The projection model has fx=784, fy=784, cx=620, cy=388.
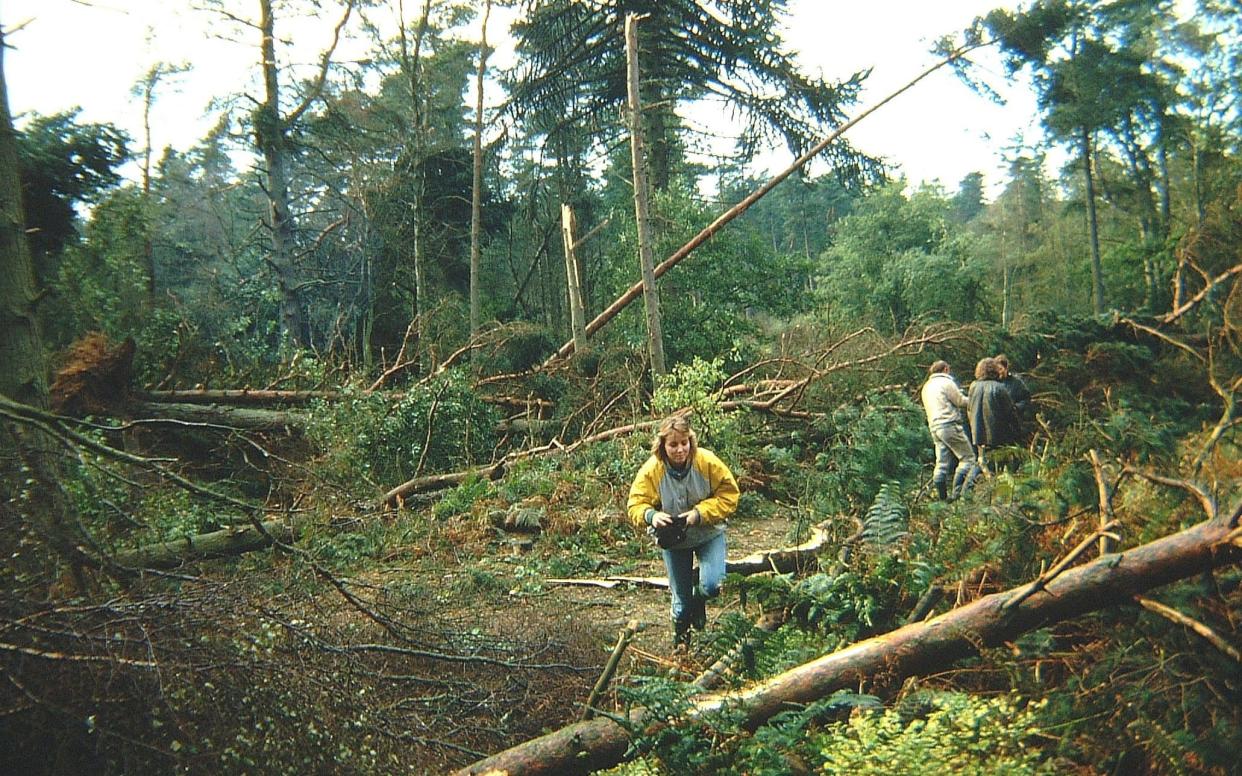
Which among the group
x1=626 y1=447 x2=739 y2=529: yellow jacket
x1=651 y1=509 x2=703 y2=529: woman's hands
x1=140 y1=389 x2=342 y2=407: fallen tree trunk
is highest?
x1=140 y1=389 x2=342 y2=407: fallen tree trunk

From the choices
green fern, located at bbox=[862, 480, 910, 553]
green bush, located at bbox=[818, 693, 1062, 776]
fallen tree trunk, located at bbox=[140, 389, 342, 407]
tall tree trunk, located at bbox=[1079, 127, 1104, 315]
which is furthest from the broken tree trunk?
tall tree trunk, located at bbox=[1079, 127, 1104, 315]

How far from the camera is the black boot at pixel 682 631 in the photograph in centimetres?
536

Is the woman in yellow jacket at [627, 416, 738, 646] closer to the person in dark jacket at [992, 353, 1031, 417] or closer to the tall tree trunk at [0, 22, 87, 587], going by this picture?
the tall tree trunk at [0, 22, 87, 587]

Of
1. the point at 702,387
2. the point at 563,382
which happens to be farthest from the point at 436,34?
the point at 702,387

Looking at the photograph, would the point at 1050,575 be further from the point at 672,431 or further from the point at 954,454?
the point at 954,454

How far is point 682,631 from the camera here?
5387 mm

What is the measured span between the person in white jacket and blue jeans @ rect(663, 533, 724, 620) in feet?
14.8

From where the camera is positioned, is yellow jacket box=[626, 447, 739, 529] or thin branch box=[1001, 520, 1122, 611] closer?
thin branch box=[1001, 520, 1122, 611]

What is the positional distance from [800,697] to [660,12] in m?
17.1

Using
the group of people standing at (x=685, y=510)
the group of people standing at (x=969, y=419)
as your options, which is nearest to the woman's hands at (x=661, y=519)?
the group of people standing at (x=685, y=510)

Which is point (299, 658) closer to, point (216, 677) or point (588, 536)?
point (216, 677)

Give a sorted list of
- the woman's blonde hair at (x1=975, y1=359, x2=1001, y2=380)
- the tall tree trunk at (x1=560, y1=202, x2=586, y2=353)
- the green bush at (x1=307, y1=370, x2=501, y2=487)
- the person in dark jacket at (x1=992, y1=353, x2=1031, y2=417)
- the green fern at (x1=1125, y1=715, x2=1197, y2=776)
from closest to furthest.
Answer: the green fern at (x1=1125, y1=715, x2=1197, y2=776) → the woman's blonde hair at (x1=975, y1=359, x2=1001, y2=380) → the person in dark jacket at (x1=992, y1=353, x2=1031, y2=417) → the green bush at (x1=307, y1=370, x2=501, y2=487) → the tall tree trunk at (x1=560, y1=202, x2=586, y2=353)

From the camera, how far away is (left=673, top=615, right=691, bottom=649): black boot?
5355 mm

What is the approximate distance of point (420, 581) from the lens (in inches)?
304
